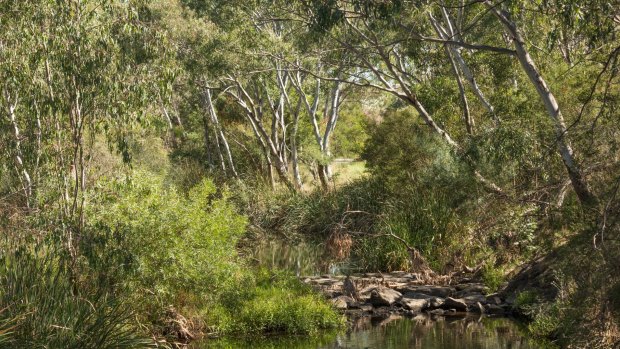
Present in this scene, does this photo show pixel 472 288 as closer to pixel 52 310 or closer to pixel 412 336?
pixel 412 336

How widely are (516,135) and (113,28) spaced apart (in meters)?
6.95

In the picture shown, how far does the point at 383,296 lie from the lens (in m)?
17.2

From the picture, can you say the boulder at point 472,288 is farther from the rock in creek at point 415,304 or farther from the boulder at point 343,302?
the boulder at point 343,302

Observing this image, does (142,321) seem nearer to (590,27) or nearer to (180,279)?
(180,279)

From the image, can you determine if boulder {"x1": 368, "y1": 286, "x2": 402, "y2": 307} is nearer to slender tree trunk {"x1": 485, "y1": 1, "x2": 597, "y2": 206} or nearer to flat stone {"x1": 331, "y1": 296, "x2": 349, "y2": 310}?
flat stone {"x1": 331, "y1": 296, "x2": 349, "y2": 310}

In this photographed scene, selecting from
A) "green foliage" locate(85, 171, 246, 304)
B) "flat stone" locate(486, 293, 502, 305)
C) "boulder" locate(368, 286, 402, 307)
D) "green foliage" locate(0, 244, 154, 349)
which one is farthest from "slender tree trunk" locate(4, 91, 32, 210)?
"flat stone" locate(486, 293, 502, 305)

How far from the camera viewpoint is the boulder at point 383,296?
17141 mm

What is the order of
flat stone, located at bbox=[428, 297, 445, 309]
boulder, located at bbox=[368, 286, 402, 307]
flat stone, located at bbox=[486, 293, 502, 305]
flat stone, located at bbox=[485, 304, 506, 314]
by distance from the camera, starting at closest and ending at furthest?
flat stone, located at bbox=[485, 304, 506, 314], flat stone, located at bbox=[486, 293, 502, 305], flat stone, located at bbox=[428, 297, 445, 309], boulder, located at bbox=[368, 286, 402, 307]

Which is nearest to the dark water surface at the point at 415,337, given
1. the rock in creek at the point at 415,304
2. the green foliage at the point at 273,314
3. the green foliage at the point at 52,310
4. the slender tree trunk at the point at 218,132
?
the green foliage at the point at 273,314

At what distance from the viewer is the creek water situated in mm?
14023

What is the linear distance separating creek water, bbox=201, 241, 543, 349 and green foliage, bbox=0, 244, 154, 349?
10.6ft

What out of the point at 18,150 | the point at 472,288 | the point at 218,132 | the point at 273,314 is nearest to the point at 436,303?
the point at 472,288

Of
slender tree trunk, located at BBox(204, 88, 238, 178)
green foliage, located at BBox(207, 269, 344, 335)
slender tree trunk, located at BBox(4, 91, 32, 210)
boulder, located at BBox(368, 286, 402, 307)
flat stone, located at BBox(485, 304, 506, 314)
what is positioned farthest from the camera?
slender tree trunk, located at BBox(204, 88, 238, 178)

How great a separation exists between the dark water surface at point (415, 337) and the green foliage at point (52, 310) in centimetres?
323
